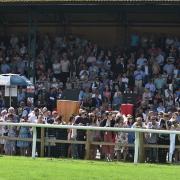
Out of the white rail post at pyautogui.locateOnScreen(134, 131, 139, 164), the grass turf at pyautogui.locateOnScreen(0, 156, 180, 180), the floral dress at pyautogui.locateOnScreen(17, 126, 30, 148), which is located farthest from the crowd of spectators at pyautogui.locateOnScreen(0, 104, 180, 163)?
the grass turf at pyautogui.locateOnScreen(0, 156, 180, 180)

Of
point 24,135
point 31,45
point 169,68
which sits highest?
point 31,45

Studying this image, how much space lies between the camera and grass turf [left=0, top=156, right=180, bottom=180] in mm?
13523

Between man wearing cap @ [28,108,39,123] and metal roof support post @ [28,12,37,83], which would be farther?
metal roof support post @ [28,12,37,83]

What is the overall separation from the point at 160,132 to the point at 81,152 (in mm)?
2436

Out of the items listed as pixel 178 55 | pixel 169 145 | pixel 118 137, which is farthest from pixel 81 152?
pixel 178 55

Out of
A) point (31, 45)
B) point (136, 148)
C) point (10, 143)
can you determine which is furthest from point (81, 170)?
point (31, 45)

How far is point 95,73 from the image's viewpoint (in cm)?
2892

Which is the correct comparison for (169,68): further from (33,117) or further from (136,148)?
(136,148)

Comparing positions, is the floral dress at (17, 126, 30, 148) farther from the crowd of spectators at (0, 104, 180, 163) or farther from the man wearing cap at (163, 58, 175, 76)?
the man wearing cap at (163, 58, 175, 76)

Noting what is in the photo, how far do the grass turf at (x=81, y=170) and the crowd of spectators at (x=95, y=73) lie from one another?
4139 millimetres

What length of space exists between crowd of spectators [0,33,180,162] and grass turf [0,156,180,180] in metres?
4.14

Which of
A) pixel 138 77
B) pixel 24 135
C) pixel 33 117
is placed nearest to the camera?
pixel 24 135

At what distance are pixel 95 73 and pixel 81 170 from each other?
563 inches

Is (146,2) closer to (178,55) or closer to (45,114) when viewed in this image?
(178,55)
